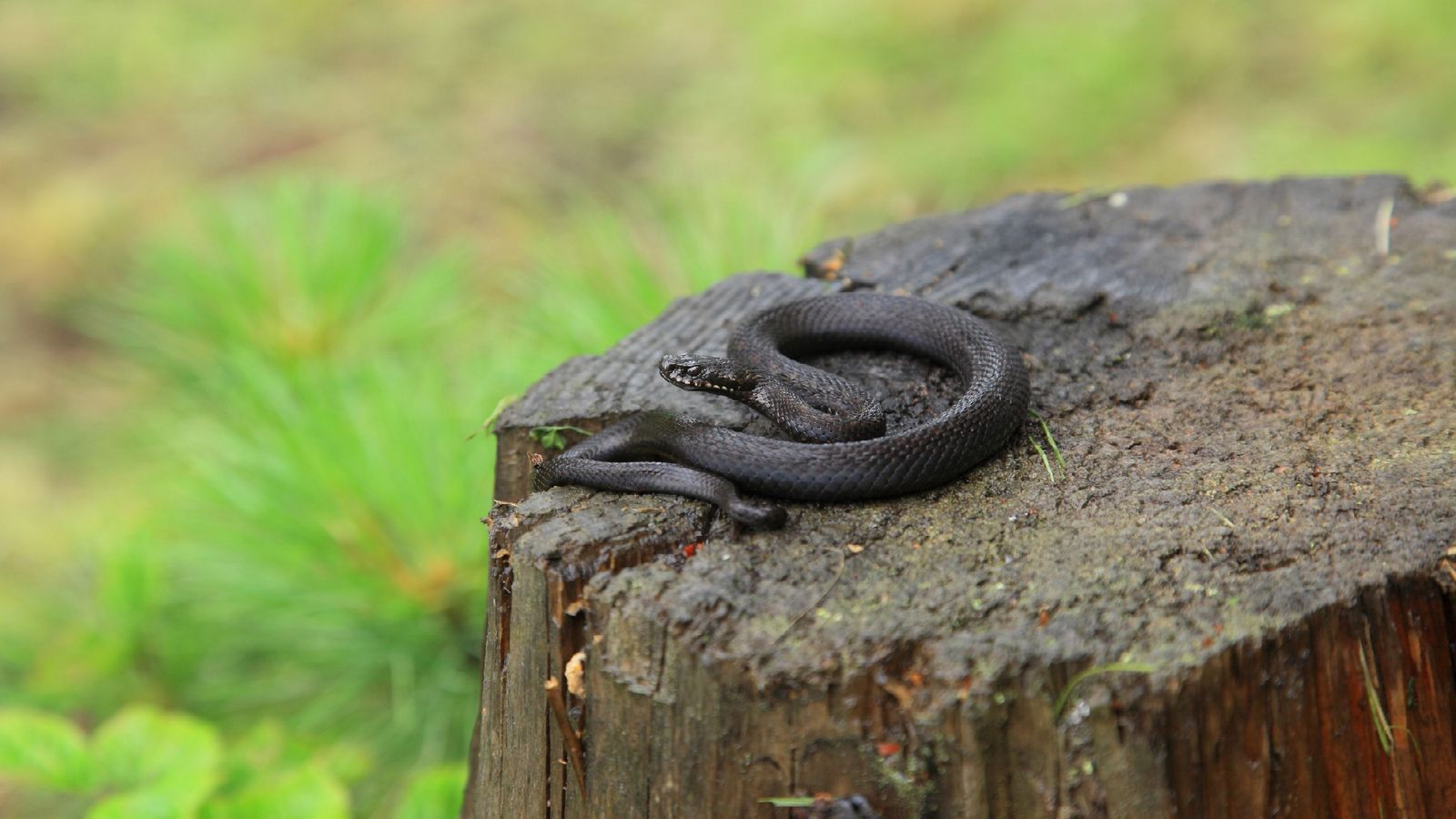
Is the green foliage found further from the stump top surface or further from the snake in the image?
the snake

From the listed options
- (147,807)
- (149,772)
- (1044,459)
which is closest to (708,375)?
(1044,459)

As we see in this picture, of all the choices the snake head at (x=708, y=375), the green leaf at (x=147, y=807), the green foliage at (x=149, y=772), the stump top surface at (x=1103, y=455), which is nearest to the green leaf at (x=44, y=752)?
the green foliage at (x=149, y=772)

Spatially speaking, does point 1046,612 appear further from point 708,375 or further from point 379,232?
point 379,232

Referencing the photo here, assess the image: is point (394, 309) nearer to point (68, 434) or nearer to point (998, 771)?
point (68, 434)

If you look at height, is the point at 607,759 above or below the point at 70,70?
below

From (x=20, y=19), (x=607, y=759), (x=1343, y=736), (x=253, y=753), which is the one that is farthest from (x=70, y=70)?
(x=1343, y=736)

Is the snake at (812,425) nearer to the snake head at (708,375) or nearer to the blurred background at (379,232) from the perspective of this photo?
the snake head at (708,375)
